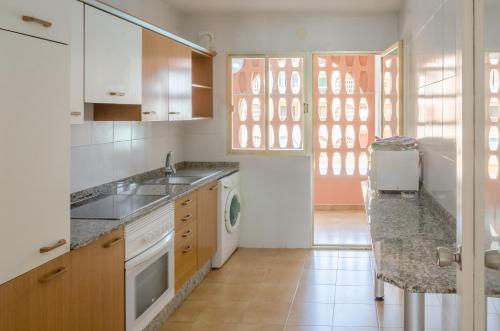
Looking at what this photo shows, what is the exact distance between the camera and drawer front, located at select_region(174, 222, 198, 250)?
14.2 ft

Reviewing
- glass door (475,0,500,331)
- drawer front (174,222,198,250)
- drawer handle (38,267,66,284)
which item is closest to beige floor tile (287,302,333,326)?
drawer front (174,222,198,250)

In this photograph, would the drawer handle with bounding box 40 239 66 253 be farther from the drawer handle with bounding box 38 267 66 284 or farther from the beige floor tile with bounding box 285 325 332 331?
the beige floor tile with bounding box 285 325 332 331

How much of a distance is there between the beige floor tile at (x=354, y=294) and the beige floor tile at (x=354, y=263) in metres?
0.65

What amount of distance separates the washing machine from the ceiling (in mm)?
1641

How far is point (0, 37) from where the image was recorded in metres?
1.99

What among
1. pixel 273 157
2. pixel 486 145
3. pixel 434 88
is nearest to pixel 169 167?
pixel 273 157

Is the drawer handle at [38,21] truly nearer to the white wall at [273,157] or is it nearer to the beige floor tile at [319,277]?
the beige floor tile at [319,277]

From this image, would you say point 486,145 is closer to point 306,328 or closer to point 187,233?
point 306,328

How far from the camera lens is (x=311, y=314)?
173 inches

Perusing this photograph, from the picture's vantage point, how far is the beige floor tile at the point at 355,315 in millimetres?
4184

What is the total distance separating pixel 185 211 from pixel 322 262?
1930 millimetres

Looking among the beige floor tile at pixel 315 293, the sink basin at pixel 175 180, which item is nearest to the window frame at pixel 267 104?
the sink basin at pixel 175 180

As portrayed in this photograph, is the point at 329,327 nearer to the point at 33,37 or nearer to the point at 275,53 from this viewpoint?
the point at 33,37

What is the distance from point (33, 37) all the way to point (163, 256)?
2035 millimetres
